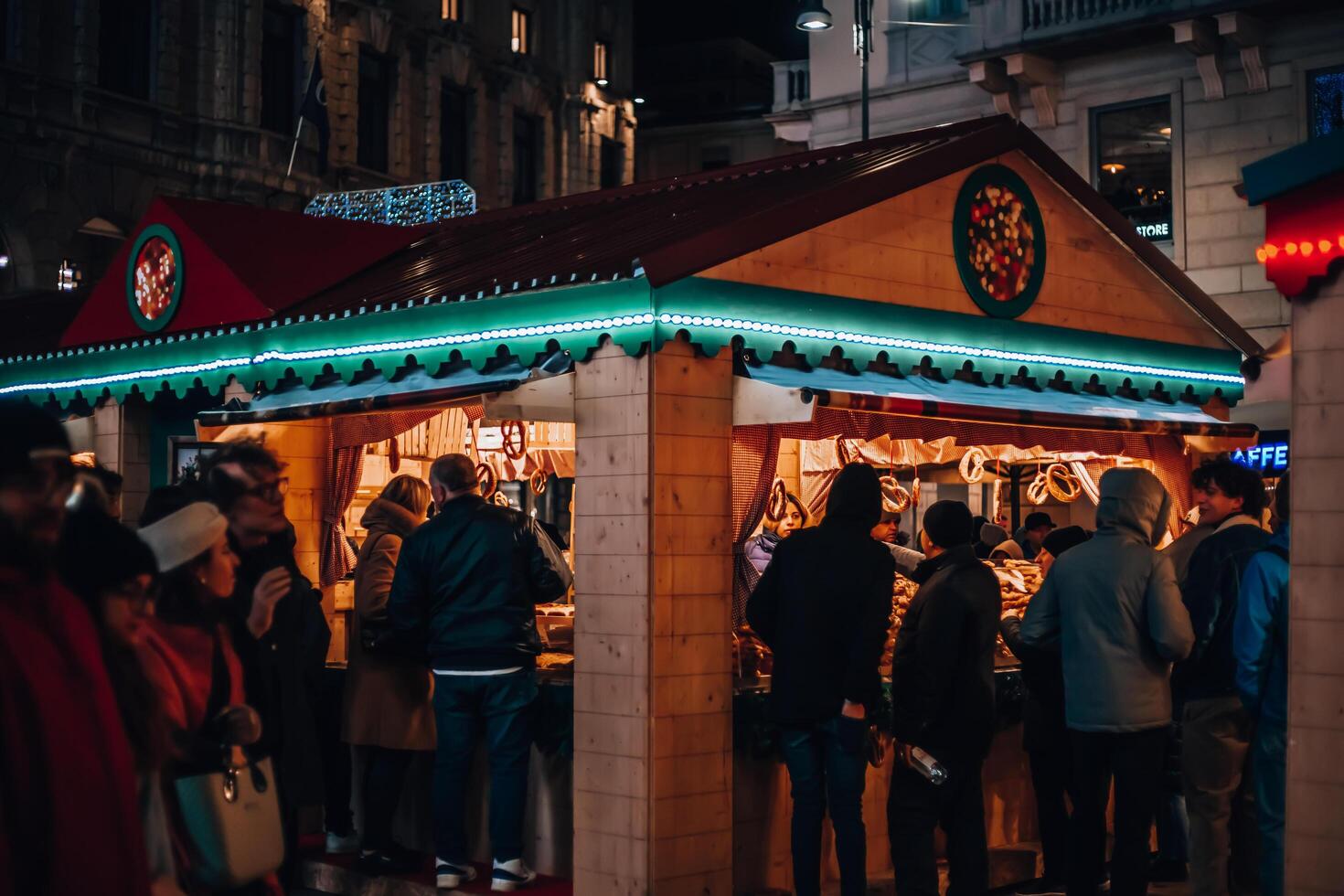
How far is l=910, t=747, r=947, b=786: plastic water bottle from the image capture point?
23.7 feet

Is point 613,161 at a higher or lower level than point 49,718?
higher

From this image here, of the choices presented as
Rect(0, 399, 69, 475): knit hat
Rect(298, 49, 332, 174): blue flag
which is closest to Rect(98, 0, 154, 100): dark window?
Rect(298, 49, 332, 174): blue flag

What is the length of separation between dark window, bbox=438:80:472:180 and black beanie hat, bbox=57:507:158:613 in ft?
112

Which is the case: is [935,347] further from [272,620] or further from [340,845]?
A: [340,845]

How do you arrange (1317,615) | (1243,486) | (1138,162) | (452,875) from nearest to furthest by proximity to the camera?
(1317,615)
(1243,486)
(452,875)
(1138,162)

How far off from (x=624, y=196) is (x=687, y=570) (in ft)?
15.0

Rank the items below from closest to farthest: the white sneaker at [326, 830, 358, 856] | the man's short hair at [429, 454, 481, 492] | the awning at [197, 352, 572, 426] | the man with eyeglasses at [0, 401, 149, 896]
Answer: the man with eyeglasses at [0, 401, 149, 896], the awning at [197, 352, 572, 426], the man's short hair at [429, 454, 481, 492], the white sneaker at [326, 830, 358, 856]

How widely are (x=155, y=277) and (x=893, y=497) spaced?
530 centimetres

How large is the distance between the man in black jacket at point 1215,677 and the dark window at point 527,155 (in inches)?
1314

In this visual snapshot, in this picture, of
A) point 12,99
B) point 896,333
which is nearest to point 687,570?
point 896,333

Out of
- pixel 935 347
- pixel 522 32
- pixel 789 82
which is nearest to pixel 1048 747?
pixel 935 347

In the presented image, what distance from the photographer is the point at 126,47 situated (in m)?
28.5

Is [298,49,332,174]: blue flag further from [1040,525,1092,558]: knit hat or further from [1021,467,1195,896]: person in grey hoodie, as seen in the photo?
[1021,467,1195,896]: person in grey hoodie

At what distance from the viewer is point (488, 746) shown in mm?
8352
